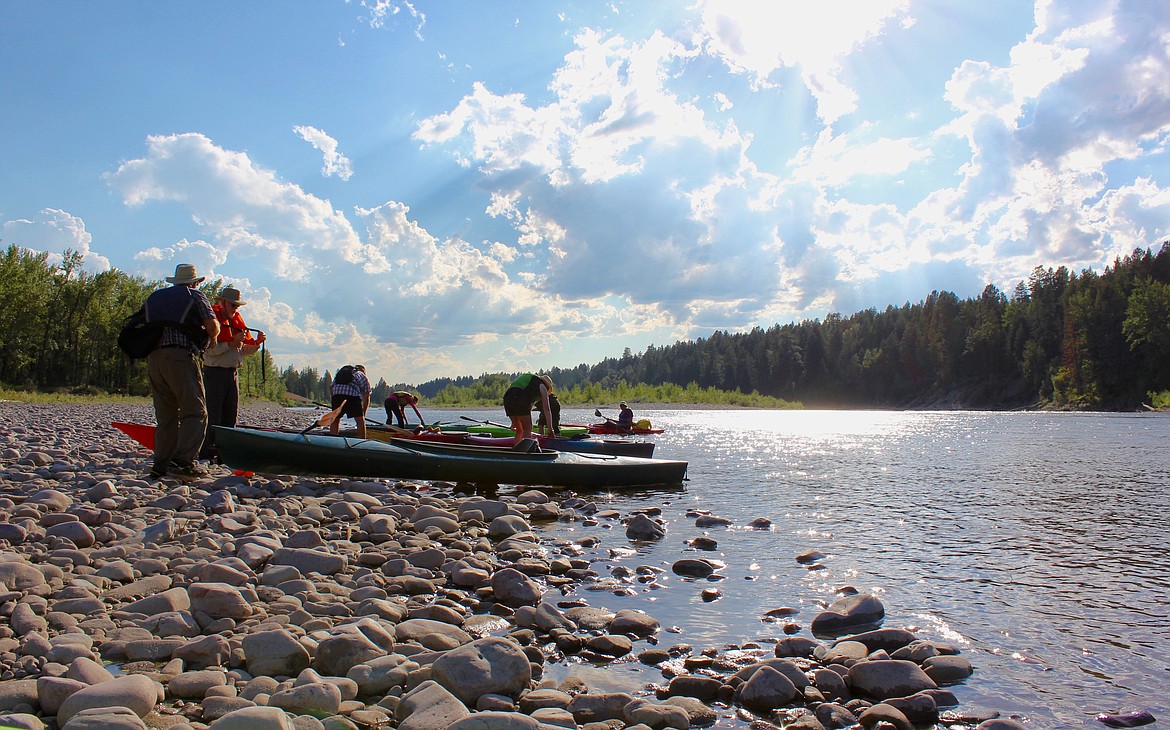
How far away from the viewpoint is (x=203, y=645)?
160 inches

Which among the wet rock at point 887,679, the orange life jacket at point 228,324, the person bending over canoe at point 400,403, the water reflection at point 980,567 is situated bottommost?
the water reflection at point 980,567

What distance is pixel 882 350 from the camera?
403 feet

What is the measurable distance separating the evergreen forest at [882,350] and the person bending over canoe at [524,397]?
4435cm

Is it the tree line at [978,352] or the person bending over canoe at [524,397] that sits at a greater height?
the tree line at [978,352]

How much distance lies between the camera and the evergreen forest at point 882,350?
59156mm

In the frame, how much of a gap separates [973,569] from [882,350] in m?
125

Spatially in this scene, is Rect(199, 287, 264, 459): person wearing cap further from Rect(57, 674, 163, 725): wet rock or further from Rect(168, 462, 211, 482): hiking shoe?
Rect(57, 674, 163, 725): wet rock

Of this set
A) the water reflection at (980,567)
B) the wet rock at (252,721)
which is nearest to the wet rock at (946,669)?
the water reflection at (980,567)

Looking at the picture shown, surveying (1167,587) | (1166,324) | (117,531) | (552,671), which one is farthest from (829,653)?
(1166,324)

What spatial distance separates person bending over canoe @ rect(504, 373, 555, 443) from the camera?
13.9m

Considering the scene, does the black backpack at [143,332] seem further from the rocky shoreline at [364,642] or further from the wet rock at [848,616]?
the wet rock at [848,616]

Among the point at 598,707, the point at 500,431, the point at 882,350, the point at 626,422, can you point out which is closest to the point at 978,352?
the point at 882,350

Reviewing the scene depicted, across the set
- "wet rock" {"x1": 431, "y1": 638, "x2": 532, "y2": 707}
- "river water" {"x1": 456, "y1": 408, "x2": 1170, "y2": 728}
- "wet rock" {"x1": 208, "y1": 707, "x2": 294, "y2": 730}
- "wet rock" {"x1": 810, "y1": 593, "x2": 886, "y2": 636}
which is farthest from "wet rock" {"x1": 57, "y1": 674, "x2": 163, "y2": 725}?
"wet rock" {"x1": 810, "y1": 593, "x2": 886, "y2": 636}

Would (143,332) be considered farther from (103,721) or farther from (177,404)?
(103,721)
